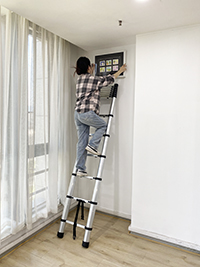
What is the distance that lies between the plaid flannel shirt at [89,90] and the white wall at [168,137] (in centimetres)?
Result: 42

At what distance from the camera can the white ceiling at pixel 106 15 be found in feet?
5.46

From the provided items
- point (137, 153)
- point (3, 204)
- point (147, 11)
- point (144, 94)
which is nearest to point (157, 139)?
point (137, 153)

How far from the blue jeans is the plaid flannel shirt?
0.23ft

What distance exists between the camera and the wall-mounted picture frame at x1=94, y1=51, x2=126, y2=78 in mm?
2576

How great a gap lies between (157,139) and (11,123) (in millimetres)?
1505

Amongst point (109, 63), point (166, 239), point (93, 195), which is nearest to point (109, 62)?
point (109, 63)

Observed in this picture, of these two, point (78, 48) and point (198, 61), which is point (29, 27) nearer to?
point (78, 48)

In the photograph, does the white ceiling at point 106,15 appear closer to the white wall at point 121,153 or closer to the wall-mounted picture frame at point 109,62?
the wall-mounted picture frame at point 109,62

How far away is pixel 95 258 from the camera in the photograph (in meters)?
1.95

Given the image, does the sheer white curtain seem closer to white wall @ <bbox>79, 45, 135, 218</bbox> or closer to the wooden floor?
the wooden floor

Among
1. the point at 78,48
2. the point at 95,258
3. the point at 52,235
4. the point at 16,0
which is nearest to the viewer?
the point at 16,0

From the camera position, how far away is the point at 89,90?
7.28 feet

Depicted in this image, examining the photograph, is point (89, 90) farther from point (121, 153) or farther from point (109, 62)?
point (121, 153)

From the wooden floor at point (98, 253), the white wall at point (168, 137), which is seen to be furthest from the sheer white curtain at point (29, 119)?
the white wall at point (168, 137)
